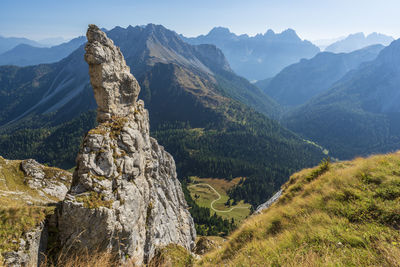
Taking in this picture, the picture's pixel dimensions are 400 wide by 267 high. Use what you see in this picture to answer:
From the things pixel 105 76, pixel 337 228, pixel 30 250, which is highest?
pixel 105 76

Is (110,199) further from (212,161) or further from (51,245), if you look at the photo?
(212,161)

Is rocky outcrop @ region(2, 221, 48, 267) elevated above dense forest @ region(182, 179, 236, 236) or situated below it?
above

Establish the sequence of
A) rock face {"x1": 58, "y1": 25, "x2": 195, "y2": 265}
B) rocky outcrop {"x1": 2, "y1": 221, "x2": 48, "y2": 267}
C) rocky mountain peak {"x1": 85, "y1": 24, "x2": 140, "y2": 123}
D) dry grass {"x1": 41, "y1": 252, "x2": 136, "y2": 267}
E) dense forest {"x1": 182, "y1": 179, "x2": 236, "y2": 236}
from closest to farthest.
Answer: dry grass {"x1": 41, "y1": 252, "x2": 136, "y2": 267}
rocky outcrop {"x1": 2, "y1": 221, "x2": 48, "y2": 267}
rock face {"x1": 58, "y1": 25, "x2": 195, "y2": 265}
rocky mountain peak {"x1": 85, "y1": 24, "x2": 140, "y2": 123}
dense forest {"x1": 182, "y1": 179, "x2": 236, "y2": 236}

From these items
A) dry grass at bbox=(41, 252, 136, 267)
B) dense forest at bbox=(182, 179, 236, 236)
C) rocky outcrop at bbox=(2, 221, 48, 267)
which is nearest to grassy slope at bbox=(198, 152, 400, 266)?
dry grass at bbox=(41, 252, 136, 267)

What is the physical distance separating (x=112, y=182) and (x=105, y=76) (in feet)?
47.2

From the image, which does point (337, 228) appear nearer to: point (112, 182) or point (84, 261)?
point (84, 261)

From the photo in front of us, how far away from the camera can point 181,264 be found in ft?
57.9

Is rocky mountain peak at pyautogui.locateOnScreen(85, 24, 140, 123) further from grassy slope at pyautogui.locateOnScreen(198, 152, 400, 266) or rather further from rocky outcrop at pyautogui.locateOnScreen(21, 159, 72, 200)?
grassy slope at pyautogui.locateOnScreen(198, 152, 400, 266)

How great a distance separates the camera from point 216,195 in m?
150

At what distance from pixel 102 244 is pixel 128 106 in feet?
62.0

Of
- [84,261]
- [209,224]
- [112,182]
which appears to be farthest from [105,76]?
[209,224]

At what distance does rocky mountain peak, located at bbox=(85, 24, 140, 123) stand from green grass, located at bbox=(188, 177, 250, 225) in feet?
319

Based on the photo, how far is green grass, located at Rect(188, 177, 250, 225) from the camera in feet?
388

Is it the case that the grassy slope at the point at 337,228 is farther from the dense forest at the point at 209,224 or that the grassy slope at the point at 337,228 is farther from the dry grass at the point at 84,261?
the dense forest at the point at 209,224
